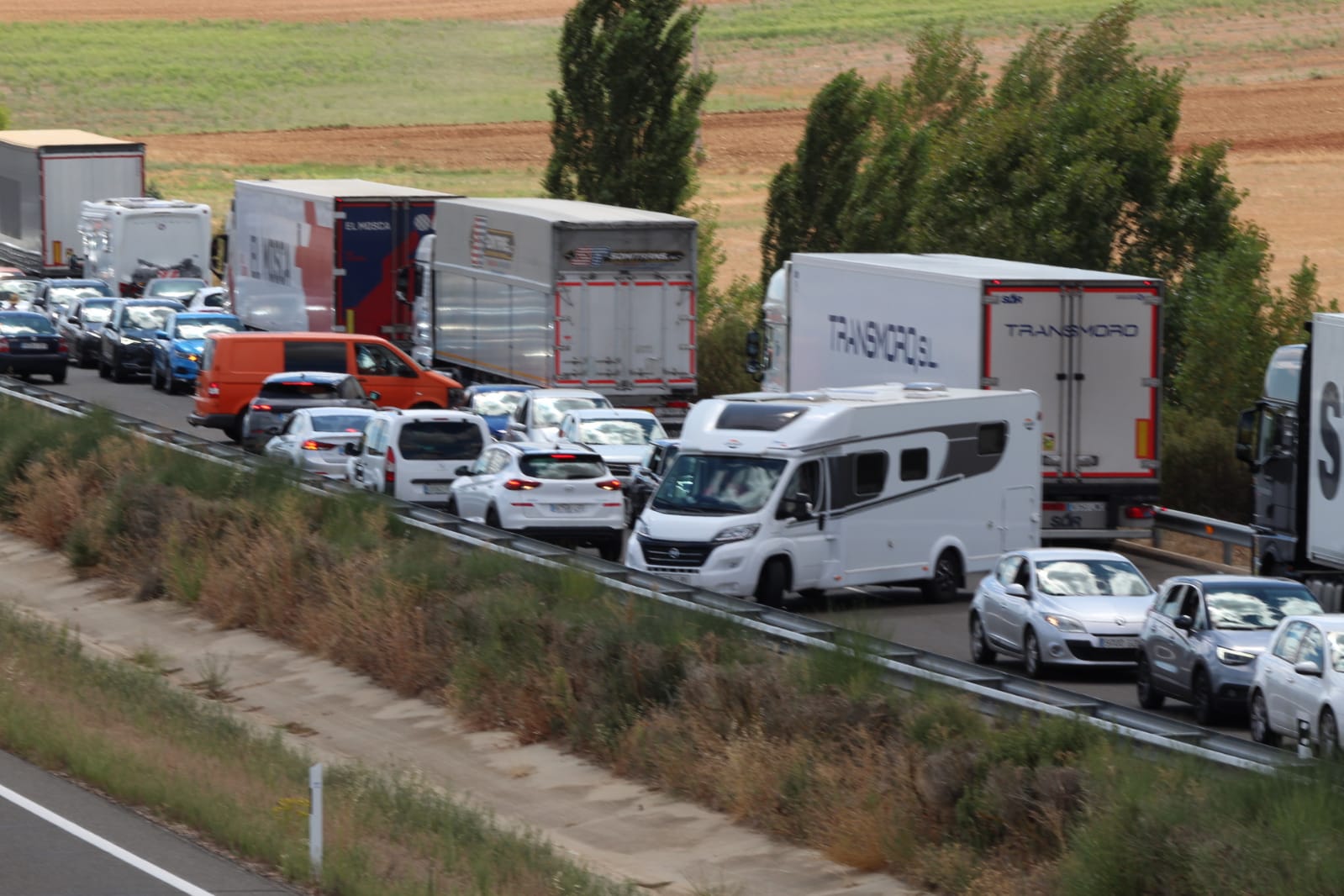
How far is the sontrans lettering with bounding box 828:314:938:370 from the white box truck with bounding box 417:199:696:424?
5.58 meters

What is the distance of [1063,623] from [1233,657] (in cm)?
240

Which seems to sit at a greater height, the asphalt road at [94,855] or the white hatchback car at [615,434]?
the white hatchback car at [615,434]

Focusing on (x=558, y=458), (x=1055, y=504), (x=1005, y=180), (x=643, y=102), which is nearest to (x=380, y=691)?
(x=558, y=458)

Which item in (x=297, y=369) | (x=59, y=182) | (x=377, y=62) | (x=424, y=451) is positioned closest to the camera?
(x=424, y=451)

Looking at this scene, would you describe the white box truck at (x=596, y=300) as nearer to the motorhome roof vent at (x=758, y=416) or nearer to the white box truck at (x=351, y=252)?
the white box truck at (x=351, y=252)

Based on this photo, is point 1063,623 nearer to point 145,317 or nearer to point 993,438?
point 993,438

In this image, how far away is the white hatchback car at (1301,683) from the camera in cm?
1628

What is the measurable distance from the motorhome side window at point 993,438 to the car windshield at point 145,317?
27228 mm

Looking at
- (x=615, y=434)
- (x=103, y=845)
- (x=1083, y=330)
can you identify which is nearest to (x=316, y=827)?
(x=103, y=845)

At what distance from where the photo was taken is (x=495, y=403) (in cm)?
3522

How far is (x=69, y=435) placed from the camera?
31.3 metres

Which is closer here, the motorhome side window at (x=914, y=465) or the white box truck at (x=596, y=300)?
the motorhome side window at (x=914, y=465)

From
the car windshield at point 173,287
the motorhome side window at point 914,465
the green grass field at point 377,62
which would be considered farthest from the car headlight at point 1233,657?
the green grass field at point 377,62

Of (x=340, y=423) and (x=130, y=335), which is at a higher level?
(x=130, y=335)
